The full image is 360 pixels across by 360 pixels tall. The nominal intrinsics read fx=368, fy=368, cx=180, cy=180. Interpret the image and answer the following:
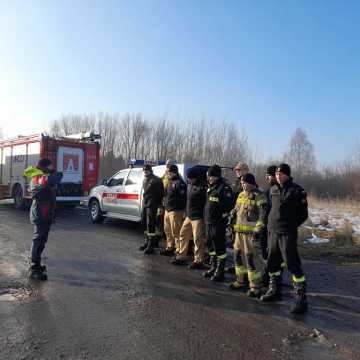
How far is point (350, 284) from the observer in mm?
6328

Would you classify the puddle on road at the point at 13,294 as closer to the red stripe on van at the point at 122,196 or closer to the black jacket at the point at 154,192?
the black jacket at the point at 154,192

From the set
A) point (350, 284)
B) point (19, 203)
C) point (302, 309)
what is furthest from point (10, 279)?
point (19, 203)

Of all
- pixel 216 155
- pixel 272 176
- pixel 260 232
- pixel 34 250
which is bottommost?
pixel 34 250

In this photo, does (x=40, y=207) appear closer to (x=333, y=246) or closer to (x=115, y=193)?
(x=115, y=193)

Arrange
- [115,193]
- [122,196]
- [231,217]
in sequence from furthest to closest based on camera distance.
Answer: [115,193], [122,196], [231,217]

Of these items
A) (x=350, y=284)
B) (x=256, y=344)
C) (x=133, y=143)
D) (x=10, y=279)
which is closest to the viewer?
(x=256, y=344)

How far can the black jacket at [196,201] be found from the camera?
7066mm

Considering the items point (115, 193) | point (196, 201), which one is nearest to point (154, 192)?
point (196, 201)

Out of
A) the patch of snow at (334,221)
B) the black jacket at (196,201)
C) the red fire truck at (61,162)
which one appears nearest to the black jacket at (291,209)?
the black jacket at (196,201)

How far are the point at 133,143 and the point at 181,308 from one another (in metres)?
38.1

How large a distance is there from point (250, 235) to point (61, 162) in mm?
11027

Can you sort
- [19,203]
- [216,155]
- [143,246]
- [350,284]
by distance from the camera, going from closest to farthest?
[350,284]
[143,246]
[19,203]
[216,155]

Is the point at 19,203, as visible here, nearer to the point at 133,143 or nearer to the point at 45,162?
the point at 45,162

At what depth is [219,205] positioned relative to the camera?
20.9ft
